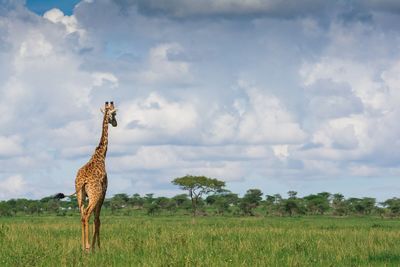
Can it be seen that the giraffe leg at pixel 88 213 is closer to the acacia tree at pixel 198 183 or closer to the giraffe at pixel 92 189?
the giraffe at pixel 92 189

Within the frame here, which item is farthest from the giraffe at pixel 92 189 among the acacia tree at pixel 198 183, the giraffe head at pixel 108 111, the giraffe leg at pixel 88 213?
the acacia tree at pixel 198 183

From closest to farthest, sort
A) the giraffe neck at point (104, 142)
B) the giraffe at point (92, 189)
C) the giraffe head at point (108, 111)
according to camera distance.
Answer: the giraffe at point (92, 189) < the giraffe neck at point (104, 142) < the giraffe head at point (108, 111)

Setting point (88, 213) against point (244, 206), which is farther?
point (244, 206)

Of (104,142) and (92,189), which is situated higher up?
(104,142)

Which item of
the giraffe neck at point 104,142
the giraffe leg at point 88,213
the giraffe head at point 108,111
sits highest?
the giraffe head at point 108,111

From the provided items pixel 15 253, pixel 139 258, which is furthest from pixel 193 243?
pixel 15 253

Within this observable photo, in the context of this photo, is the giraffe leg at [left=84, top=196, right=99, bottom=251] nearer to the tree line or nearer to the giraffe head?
the giraffe head

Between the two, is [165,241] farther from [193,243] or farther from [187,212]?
[187,212]

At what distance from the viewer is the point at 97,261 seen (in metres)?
13.8

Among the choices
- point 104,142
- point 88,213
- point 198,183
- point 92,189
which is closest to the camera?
point 88,213

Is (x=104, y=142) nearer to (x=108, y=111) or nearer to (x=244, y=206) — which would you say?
(x=108, y=111)

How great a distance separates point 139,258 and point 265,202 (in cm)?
9679

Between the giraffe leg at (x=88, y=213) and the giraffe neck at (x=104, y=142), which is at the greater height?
the giraffe neck at (x=104, y=142)

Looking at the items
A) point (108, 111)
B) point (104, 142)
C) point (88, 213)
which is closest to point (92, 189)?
point (88, 213)
